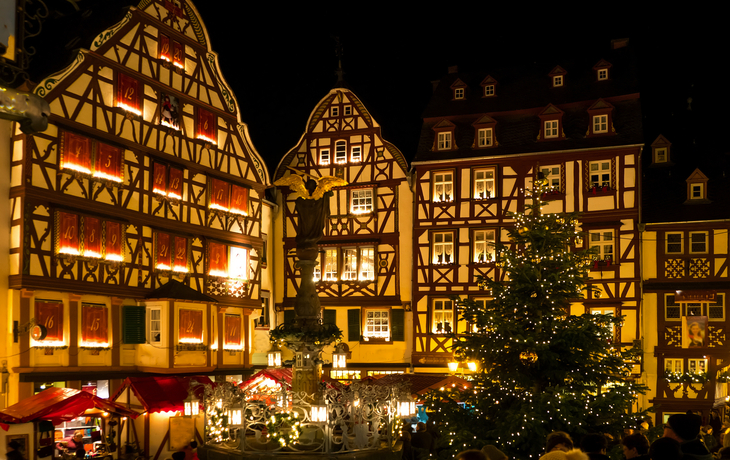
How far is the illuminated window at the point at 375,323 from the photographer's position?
110ft

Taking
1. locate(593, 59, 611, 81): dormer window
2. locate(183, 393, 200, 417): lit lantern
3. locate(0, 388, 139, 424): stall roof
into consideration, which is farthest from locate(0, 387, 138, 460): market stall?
locate(593, 59, 611, 81): dormer window

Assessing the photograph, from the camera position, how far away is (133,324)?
963 inches

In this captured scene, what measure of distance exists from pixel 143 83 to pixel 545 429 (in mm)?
17310

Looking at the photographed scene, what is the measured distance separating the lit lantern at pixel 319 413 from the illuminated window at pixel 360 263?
1887cm

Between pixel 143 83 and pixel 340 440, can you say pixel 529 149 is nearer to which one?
pixel 143 83

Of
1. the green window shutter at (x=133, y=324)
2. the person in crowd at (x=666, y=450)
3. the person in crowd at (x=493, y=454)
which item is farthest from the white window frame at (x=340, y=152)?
the person in crowd at (x=666, y=450)

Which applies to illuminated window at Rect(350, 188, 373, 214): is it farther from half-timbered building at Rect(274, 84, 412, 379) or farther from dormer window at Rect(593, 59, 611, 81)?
dormer window at Rect(593, 59, 611, 81)

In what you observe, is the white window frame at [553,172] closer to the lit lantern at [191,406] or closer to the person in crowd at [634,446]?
the lit lantern at [191,406]

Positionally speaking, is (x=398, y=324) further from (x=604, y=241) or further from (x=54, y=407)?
(x=54, y=407)

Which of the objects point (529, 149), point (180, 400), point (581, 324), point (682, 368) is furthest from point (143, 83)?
point (682, 368)

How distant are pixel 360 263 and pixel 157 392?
1303 centimetres

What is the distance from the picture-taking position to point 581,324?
13961mm

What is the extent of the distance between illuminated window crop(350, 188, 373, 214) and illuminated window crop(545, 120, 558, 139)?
7.35m

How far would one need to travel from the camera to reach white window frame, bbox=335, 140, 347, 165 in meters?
34.4
